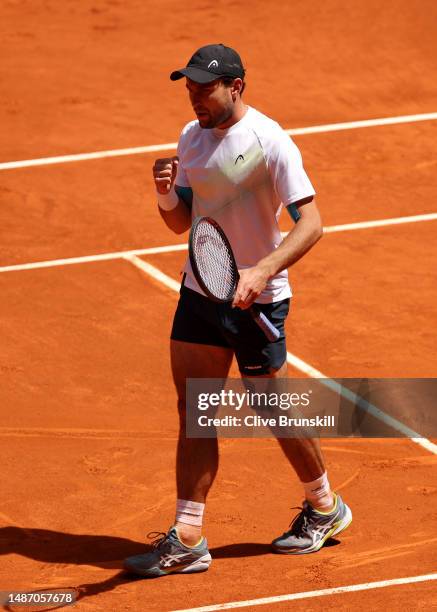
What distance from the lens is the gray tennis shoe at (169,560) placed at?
273 inches

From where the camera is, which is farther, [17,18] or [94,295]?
[17,18]

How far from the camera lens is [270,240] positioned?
22.9 feet

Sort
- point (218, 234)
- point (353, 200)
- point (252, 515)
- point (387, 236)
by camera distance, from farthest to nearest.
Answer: point (353, 200)
point (387, 236)
point (252, 515)
point (218, 234)

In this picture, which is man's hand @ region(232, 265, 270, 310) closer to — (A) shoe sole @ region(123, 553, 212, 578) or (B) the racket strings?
(B) the racket strings

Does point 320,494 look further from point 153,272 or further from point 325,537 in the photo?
point 153,272

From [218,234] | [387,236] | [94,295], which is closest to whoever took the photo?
[218,234]

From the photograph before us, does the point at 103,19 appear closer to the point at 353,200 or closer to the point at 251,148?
the point at 353,200

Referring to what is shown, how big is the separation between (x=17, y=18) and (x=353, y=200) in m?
6.14

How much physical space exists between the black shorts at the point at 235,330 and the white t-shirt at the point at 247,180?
8 cm

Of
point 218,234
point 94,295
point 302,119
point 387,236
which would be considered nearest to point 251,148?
point 218,234

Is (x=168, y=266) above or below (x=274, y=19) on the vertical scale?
below

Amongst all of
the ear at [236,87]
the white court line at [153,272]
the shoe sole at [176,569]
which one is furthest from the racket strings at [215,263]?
the white court line at [153,272]

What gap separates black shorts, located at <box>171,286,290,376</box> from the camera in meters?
6.88

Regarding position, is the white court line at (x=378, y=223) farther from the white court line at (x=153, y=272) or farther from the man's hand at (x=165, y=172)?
the man's hand at (x=165, y=172)
